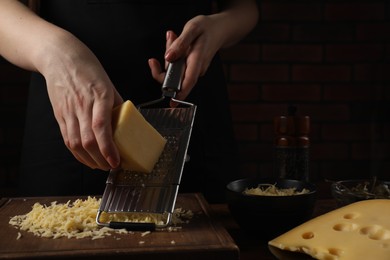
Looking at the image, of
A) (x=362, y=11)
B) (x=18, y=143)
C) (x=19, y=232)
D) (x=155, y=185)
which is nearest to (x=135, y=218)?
(x=155, y=185)

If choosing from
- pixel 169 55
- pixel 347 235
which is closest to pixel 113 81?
pixel 169 55

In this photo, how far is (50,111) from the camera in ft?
4.68

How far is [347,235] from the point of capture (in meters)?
0.84

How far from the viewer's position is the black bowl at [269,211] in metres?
0.93

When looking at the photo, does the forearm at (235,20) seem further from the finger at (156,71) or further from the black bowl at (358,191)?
the black bowl at (358,191)

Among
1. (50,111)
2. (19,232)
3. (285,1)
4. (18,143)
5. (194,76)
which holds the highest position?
(285,1)

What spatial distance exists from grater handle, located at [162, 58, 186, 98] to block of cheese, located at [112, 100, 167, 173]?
0.14m

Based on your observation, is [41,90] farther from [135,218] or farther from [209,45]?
[135,218]

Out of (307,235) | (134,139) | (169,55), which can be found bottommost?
(307,235)

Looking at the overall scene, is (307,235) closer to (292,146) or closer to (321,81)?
(292,146)

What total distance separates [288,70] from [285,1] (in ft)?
1.00

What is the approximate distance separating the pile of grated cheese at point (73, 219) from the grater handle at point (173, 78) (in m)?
0.25

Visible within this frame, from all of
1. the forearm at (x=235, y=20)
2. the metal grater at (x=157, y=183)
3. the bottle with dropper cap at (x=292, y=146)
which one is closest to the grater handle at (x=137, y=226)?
the metal grater at (x=157, y=183)

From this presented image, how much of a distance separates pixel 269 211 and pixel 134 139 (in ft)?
0.87
